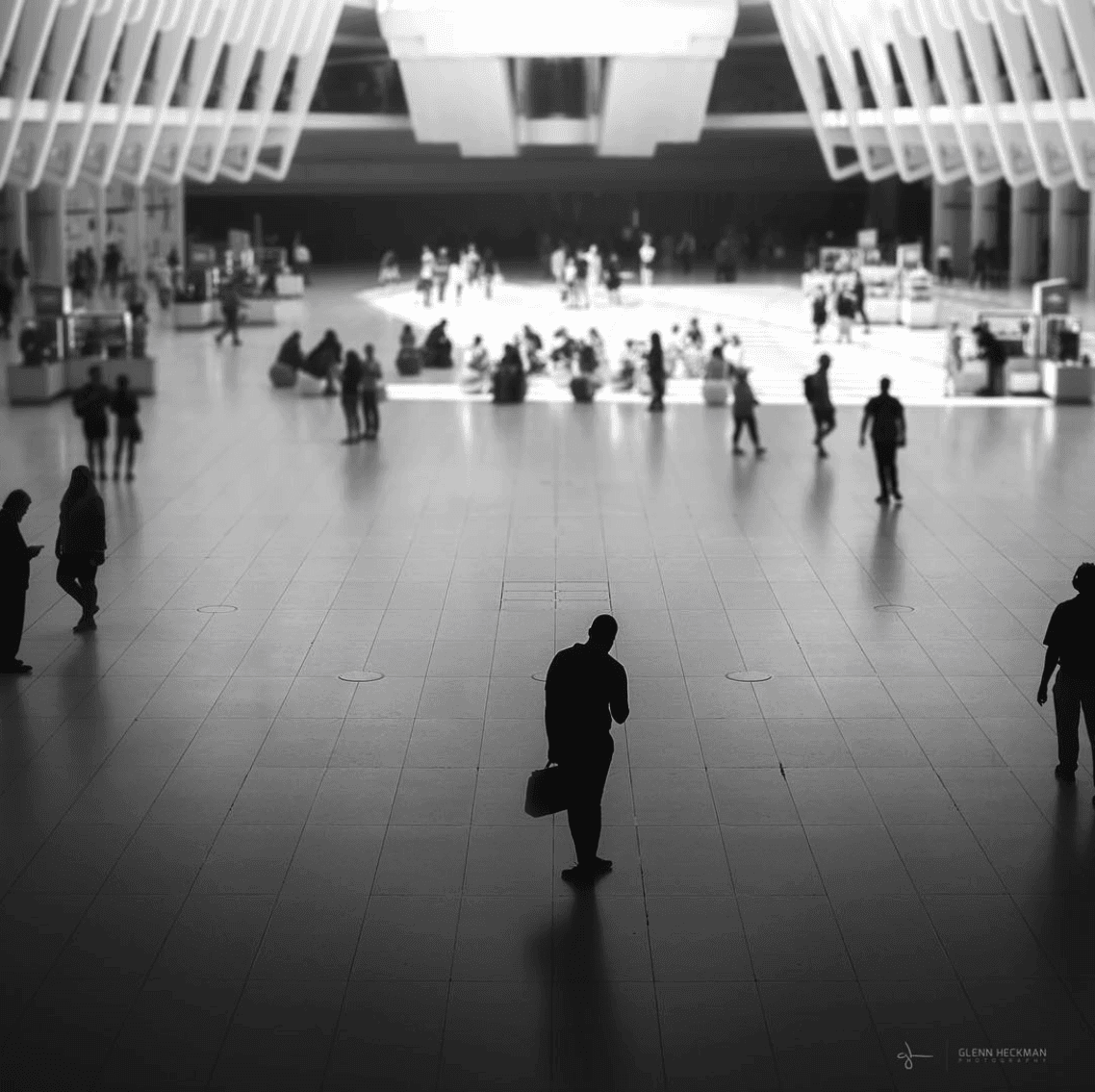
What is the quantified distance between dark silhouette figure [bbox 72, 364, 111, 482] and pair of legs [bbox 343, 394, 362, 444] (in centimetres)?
312

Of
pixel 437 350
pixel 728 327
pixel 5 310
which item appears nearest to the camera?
pixel 437 350

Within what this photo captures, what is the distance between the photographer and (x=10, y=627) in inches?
432

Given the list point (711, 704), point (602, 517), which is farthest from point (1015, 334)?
point (711, 704)

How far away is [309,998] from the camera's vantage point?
6684mm

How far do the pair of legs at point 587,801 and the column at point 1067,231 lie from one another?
126 feet

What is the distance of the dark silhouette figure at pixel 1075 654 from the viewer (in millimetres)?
8609

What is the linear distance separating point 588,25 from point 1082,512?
29194 millimetres

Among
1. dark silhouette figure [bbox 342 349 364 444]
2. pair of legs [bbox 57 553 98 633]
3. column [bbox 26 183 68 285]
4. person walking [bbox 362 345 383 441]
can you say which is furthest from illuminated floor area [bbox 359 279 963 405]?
pair of legs [bbox 57 553 98 633]

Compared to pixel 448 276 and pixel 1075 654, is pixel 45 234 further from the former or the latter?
pixel 1075 654

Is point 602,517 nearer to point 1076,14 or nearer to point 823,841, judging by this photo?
point 823,841

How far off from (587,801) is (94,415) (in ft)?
37.1

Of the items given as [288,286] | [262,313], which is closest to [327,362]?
[262,313]

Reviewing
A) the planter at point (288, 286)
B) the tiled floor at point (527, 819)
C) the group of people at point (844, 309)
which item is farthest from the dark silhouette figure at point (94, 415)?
the planter at point (288, 286)

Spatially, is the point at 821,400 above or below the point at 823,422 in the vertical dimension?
above
